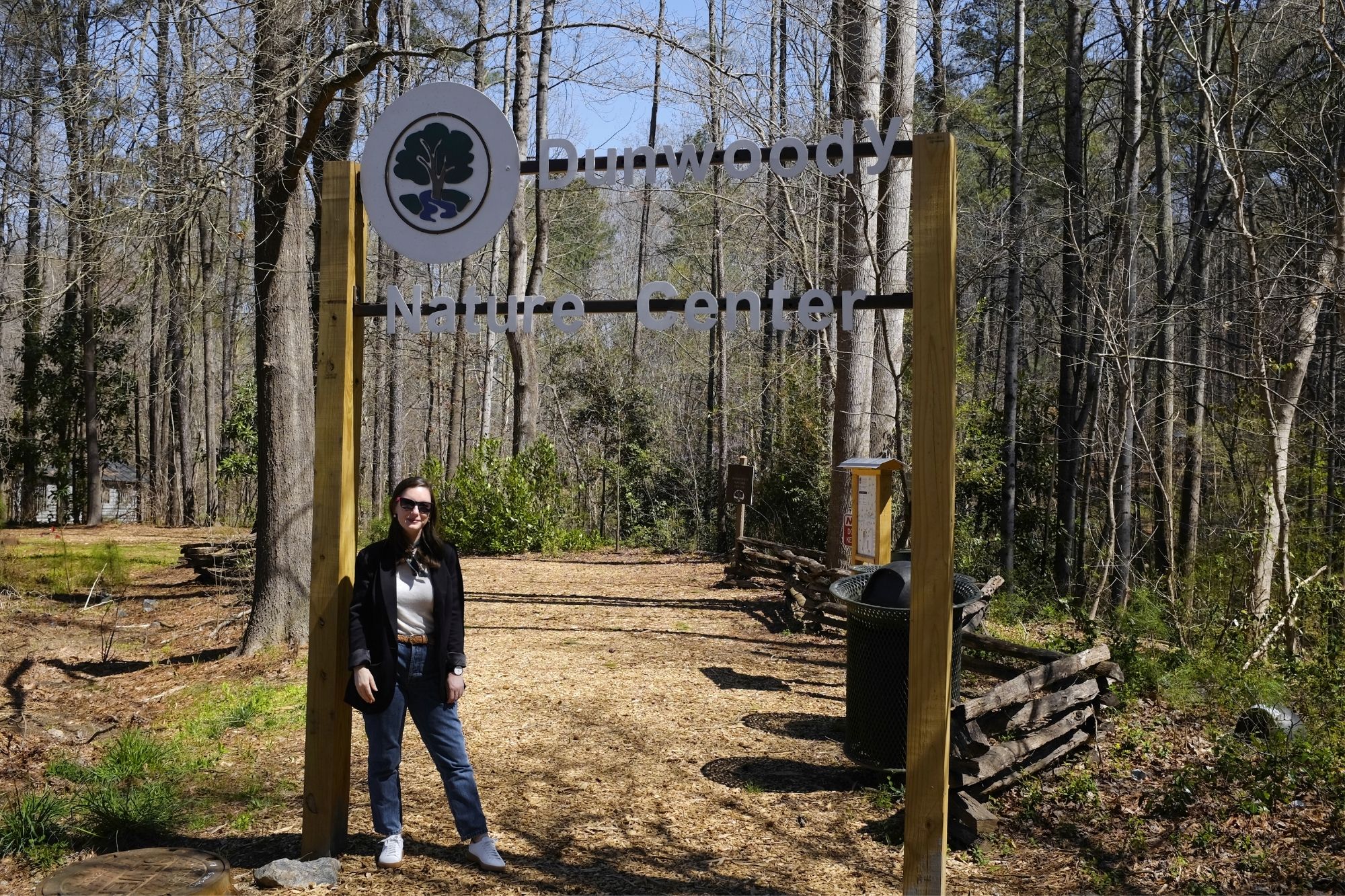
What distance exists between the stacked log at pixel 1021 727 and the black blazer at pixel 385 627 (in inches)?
103

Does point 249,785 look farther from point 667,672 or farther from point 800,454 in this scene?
point 800,454

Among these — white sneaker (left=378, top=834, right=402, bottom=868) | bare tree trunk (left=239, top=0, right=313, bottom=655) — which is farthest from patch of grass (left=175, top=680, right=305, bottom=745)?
white sneaker (left=378, top=834, right=402, bottom=868)

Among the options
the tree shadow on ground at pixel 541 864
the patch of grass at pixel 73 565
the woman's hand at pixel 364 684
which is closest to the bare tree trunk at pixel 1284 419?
the tree shadow on ground at pixel 541 864

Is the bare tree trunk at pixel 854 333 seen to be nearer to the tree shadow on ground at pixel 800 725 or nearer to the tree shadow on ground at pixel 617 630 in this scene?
the tree shadow on ground at pixel 617 630

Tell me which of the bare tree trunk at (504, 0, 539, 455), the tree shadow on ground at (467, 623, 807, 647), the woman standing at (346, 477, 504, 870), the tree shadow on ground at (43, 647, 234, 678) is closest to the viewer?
the woman standing at (346, 477, 504, 870)

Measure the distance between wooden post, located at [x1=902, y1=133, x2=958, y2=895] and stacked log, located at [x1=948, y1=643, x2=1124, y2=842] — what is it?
3.56ft

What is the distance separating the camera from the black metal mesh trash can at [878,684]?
574 cm

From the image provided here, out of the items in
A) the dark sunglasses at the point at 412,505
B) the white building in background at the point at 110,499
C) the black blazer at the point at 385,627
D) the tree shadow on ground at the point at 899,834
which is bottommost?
the white building in background at the point at 110,499

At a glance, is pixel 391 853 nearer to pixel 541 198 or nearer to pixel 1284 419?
pixel 1284 419

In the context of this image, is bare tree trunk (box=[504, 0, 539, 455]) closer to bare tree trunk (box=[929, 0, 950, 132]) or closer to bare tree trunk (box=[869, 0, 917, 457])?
bare tree trunk (box=[929, 0, 950, 132])

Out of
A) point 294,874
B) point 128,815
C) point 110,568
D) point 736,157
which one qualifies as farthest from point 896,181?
point 110,568

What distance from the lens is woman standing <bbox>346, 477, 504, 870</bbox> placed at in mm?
4762

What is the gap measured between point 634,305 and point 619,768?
3092 millimetres

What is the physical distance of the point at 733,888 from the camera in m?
4.67
